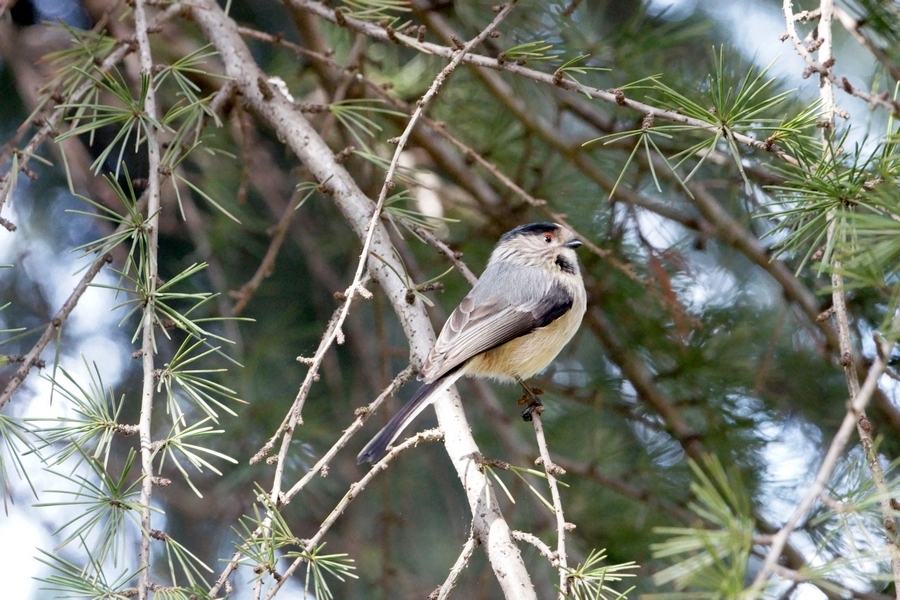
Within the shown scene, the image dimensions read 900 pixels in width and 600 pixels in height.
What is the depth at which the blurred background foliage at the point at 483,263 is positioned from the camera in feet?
9.66

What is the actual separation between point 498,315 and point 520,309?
0.34 ft

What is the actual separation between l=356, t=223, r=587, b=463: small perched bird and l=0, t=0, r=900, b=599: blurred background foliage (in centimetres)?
22

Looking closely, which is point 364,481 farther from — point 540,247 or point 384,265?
point 540,247

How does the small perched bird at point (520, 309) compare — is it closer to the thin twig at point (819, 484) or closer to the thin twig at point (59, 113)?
the thin twig at point (59, 113)

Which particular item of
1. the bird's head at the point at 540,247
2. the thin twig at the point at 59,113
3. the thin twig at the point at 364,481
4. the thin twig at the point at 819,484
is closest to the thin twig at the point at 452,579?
the thin twig at the point at 364,481

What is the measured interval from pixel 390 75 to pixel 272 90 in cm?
116

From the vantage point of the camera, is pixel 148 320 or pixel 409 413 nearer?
pixel 148 320

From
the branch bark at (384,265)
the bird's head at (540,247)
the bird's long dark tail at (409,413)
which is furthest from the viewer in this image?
the bird's head at (540,247)

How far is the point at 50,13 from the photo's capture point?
3.40m

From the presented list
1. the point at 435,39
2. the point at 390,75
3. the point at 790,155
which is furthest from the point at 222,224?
the point at 790,155

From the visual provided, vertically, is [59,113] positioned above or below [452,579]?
above

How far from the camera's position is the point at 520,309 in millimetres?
2840

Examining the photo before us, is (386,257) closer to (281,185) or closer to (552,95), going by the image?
(552,95)

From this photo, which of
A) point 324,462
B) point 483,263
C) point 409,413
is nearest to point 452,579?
point 324,462
